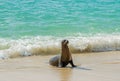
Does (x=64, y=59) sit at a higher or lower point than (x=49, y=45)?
lower

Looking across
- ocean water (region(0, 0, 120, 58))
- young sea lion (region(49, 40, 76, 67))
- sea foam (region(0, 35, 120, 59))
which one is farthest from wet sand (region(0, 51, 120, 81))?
ocean water (region(0, 0, 120, 58))

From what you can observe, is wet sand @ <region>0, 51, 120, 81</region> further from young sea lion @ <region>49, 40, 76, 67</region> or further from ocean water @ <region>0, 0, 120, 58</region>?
ocean water @ <region>0, 0, 120, 58</region>

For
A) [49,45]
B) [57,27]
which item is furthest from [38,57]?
[57,27]

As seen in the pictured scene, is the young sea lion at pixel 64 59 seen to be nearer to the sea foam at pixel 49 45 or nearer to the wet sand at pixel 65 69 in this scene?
the wet sand at pixel 65 69

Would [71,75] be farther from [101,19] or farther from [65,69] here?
[101,19]

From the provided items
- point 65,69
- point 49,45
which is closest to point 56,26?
point 49,45

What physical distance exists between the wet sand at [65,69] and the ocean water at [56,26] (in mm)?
741

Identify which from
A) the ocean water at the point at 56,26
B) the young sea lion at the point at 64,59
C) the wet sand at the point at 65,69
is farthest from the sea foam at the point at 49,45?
the young sea lion at the point at 64,59

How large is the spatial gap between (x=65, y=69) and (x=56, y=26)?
16.9 ft

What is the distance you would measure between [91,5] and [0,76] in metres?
10.1

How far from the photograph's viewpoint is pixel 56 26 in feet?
47.7

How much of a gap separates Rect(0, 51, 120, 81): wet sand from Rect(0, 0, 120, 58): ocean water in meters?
0.74

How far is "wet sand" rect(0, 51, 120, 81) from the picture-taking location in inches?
334

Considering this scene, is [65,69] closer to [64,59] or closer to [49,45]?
[64,59]
